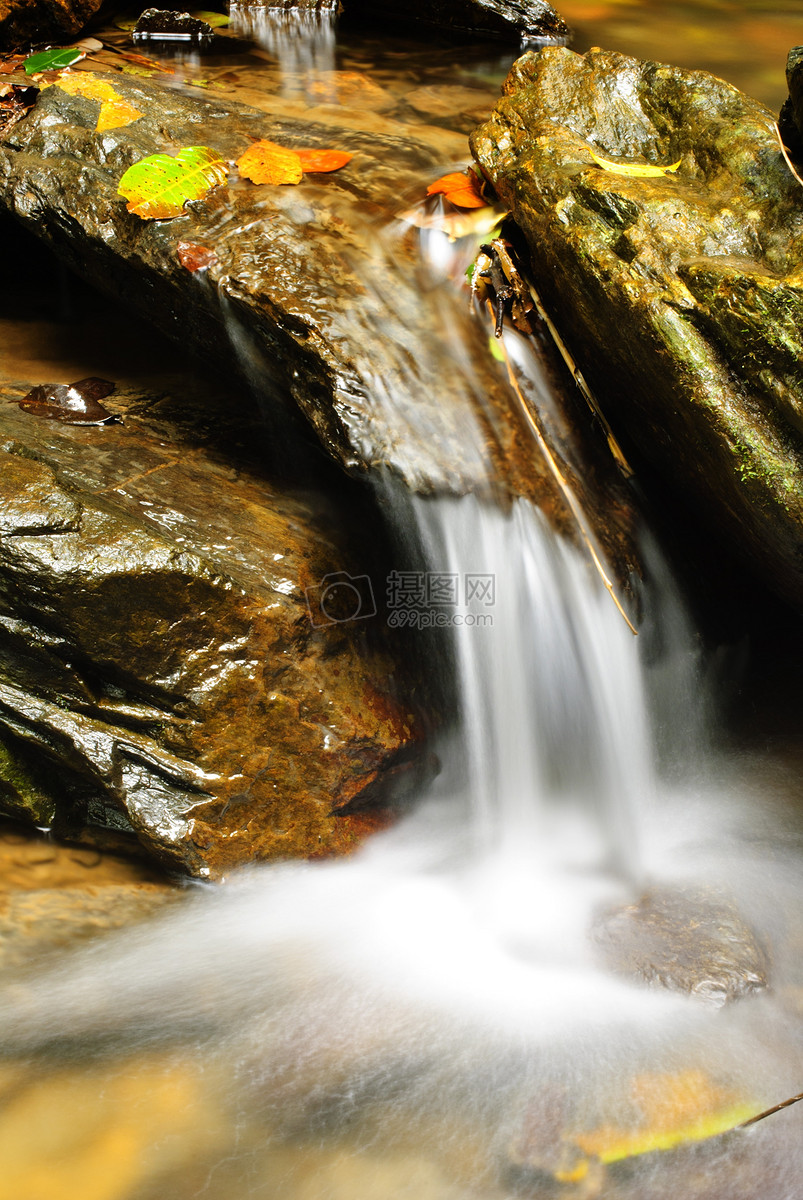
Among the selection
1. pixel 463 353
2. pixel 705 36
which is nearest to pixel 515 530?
pixel 463 353

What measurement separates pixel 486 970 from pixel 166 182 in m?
3.53

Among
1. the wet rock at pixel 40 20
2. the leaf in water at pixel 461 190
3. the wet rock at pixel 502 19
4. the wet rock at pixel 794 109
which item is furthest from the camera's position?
the wet rock at pixel 502 19

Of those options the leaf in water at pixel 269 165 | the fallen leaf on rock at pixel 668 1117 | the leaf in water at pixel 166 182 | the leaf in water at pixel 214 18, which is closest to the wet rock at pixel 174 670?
the leaf in water at pixel 166 182

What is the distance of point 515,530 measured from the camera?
3363mm

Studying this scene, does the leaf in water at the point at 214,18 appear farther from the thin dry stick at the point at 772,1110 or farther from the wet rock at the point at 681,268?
the thin dry stick at the point at 772,1110

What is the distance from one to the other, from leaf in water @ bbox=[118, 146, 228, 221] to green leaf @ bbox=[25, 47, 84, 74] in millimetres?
2015

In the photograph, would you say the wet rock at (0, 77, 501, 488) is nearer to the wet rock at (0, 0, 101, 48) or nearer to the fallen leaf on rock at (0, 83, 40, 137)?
the fallen leaf on rock at (0, 83, 40, 137)

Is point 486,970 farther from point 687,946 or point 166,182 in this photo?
point 166,182

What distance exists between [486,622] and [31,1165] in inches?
91.8

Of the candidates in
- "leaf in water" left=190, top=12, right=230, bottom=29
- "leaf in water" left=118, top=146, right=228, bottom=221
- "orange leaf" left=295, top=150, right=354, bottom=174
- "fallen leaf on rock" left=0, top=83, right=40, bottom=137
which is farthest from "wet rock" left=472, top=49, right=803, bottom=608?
"leaf in water" left=190, top=12, right=230, bottom=29

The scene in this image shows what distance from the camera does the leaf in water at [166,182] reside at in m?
3.66

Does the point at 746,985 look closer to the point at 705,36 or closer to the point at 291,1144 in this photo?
the point at 291,1144

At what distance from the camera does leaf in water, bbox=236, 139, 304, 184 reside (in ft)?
13.0

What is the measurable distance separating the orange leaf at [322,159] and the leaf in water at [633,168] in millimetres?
1408
